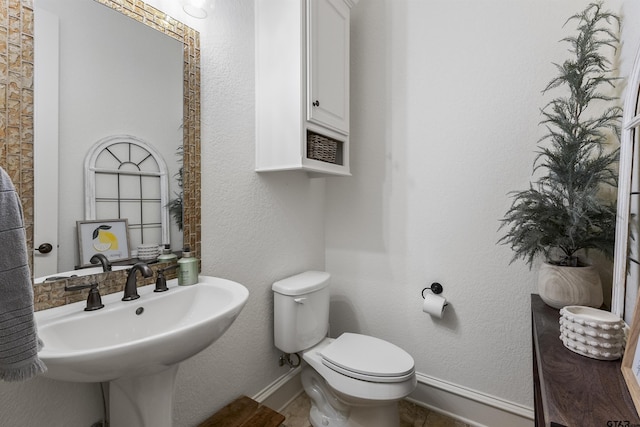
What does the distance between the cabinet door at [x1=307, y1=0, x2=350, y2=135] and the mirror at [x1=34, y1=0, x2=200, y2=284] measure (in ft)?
1.70

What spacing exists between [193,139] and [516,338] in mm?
1791

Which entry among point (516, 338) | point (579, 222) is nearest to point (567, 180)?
point (579, 222)

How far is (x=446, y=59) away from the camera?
1.57 meters

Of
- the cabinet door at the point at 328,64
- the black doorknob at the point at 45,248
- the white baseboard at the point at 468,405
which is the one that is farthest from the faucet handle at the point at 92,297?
the white baseboard at the point at 468,405

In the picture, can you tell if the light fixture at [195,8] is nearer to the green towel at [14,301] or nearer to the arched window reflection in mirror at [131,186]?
the arched window reflection in mirror at [131,186]

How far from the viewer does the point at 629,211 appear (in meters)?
0.85

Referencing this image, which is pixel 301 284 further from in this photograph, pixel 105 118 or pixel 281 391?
pixel 105 118

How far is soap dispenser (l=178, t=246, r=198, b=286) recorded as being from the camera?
111cm

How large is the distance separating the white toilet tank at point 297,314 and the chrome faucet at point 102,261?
0.76 m

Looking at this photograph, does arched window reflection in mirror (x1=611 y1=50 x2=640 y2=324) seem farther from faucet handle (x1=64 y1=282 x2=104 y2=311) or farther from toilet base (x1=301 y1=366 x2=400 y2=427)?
faucet handle (x1=64 y1=282 x2=104 y2=311)

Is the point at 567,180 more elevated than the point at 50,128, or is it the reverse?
the point at 50,128

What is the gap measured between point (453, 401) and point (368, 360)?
67 centimetres

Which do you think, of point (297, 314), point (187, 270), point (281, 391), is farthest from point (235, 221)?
point (281, 391)

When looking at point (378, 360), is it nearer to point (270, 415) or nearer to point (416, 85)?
point (270, 415)
